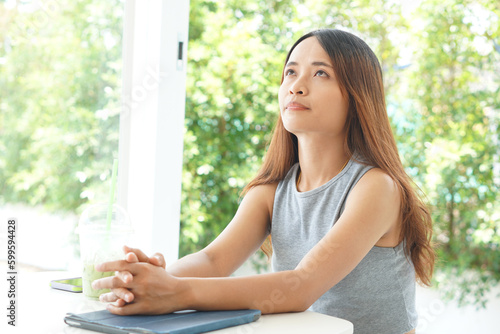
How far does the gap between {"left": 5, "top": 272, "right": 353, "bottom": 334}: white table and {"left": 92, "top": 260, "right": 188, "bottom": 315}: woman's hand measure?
0.27 ft

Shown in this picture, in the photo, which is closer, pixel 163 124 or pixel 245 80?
pixel 163 124

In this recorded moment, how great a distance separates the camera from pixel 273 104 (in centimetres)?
308

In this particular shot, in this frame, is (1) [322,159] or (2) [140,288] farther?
(1) [322,159]

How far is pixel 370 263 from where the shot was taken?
123 cm

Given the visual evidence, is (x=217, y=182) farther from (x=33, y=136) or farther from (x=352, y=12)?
(x=33, y=136)

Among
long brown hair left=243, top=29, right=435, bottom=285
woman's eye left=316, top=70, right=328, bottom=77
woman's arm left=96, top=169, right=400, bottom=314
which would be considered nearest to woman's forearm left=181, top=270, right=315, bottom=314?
woman's arm left=96, top=169, right=400, bottom=314

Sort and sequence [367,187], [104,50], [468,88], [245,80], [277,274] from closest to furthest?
[277,274] < [367,187] < [104,50] < [468,88] < [245,80]

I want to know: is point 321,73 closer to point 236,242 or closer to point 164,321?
point 236,242

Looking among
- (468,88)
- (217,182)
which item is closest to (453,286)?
(468,88)

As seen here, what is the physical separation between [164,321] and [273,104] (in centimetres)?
232

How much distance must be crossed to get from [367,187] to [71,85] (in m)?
1.12

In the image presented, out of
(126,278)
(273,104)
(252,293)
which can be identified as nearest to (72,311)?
(126,278)

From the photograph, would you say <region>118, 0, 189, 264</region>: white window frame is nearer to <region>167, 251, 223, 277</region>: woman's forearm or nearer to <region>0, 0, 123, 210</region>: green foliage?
<region>0, 0, 123, 210</region>: green foliage

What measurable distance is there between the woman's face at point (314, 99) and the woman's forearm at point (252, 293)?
1.37 feet
